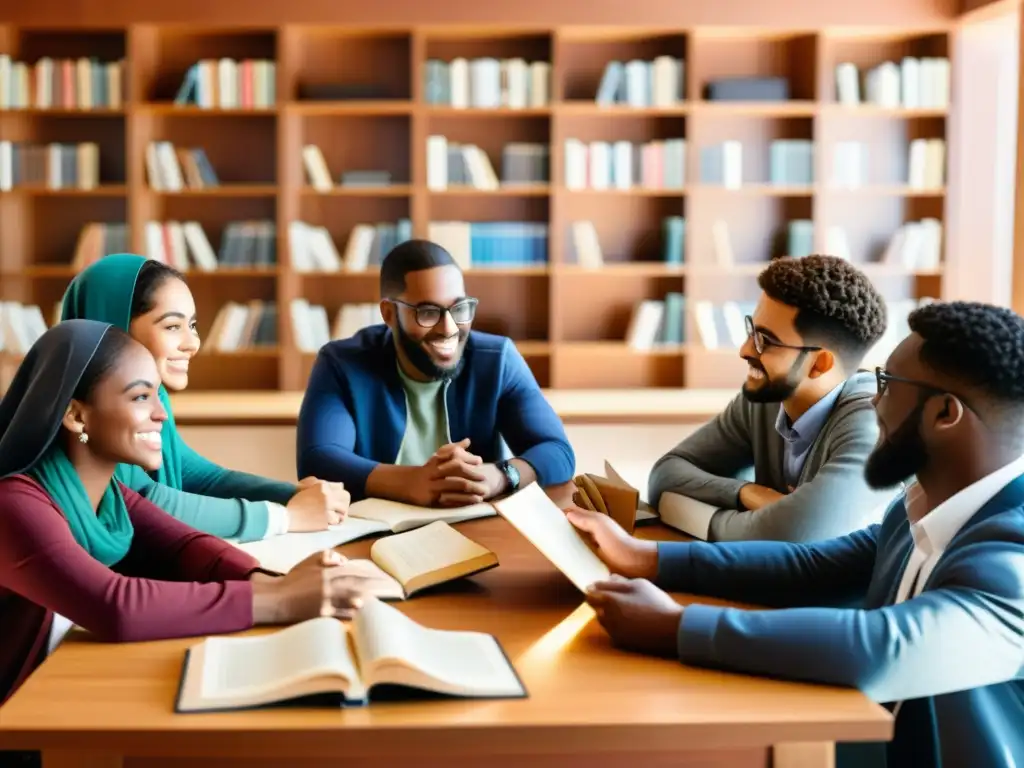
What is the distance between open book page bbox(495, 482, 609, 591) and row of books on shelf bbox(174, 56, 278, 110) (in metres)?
3.98

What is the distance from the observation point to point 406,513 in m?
2.23

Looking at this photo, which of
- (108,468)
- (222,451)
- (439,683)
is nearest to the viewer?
(439,683)

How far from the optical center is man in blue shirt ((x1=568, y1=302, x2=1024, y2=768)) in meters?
1.31

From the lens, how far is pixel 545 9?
17.3 feet

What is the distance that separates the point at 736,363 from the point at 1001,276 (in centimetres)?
132

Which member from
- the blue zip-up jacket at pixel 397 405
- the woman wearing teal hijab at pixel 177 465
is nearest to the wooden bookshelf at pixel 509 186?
the blue zip-up jacket at pixel 397 405

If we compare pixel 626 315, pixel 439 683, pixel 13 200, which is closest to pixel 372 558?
pixel 439 683

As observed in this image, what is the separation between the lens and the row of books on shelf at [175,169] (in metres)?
5.29

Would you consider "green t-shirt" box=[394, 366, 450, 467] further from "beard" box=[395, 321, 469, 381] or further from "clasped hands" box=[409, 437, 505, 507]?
"clasped hands" box=[409, 437, 505, 507]

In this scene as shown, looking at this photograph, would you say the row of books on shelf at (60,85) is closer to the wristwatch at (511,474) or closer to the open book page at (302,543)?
the wristwatch at (511,474)

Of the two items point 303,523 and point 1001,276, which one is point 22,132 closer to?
point 303,523

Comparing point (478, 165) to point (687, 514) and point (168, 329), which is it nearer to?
point (168, 329)

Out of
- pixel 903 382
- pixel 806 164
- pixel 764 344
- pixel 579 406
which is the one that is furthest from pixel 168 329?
pixel 806 164

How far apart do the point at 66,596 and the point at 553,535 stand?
67 cm
